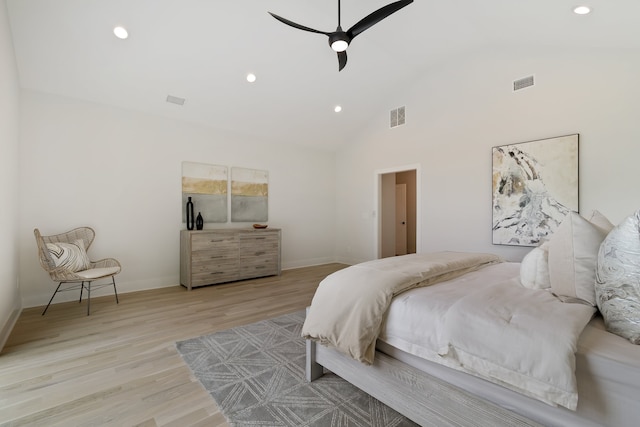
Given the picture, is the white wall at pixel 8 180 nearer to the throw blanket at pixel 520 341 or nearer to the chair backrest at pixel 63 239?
the chair backrest at pixel 63 239

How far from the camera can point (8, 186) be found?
276 cm

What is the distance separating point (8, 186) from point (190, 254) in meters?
2.02

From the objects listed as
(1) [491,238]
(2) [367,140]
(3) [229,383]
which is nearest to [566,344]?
(3) [229,383]

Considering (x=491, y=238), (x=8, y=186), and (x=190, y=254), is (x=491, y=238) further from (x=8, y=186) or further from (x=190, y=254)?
(x=8, y=186)

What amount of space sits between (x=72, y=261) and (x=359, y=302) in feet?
11.5

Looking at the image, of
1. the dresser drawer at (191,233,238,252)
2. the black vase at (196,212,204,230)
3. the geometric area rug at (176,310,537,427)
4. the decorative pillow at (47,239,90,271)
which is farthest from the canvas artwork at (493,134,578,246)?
the decorative pillow at (47,239,90,271)

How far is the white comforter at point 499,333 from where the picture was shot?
1.03 m

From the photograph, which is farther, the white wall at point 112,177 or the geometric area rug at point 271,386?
the white wall at point 112,177

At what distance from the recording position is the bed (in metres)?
0.99

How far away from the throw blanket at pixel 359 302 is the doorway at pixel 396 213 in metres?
3.38

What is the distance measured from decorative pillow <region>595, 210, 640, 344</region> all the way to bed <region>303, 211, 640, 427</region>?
2.2 inches

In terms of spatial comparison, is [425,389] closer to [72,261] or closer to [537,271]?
[537,271]

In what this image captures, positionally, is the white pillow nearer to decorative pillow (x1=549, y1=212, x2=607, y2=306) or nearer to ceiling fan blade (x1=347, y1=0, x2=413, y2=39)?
decorative pillow (x1=549, y1=212, x2=607, y2=306)

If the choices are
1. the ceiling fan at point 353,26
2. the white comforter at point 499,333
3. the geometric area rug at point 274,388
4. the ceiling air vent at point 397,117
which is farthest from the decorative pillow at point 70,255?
the ceiling air vent at point 397,117
